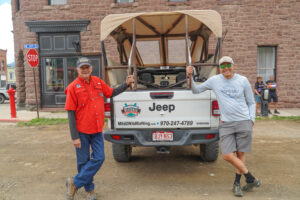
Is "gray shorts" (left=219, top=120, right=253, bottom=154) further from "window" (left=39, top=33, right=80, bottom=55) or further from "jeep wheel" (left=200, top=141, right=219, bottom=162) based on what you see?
"window" (left=39, top=33, right=80, bottom=55)

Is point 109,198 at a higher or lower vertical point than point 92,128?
lower

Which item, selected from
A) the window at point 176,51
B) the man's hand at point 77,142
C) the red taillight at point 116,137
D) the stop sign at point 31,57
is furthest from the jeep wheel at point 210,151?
the stop sign at point 31,57

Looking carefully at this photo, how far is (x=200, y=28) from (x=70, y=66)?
8.18 m

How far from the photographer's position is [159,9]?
1172cm

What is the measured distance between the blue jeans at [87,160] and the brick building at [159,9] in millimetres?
8644

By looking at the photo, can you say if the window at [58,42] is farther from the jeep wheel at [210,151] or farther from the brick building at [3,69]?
the brick building at [3,69]

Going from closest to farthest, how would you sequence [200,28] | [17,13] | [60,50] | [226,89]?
[226,89] < [200,28] < [60,50] < [17,13]

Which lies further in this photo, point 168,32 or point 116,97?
point 168,32

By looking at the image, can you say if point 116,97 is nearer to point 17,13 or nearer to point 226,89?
point 226,89

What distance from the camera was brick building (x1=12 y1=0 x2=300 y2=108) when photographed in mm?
11430

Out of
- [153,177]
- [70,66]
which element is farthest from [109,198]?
[70,66]

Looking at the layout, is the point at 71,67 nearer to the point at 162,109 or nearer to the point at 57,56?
the point at 57,56

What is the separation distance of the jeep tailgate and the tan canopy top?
130 centimetres

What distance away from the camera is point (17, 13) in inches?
533
